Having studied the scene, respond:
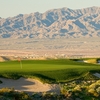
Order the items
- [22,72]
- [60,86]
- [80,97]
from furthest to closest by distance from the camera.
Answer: [22,72] → [60,86] → [80,97]

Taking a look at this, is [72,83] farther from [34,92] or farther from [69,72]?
[34,92]

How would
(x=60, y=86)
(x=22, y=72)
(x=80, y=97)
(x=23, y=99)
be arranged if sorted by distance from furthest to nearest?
(x=22, y=72)
(x=60, y=86)
(x=80, y=97)
(x=23, y=99)

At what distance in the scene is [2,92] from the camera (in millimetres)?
17031

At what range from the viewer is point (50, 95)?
1750 centimetres

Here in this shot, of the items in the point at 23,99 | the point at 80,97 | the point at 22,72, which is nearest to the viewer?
the point at 23,99

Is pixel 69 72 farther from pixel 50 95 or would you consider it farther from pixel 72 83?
pixel 50 95

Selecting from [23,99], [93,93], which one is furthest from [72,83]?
[23,99]

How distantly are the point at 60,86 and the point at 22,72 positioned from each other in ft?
10.9

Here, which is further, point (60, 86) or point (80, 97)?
point (60, 86)

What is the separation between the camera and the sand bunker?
19422 millimetres

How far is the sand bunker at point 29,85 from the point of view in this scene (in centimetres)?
1942

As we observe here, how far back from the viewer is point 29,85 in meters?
20.5

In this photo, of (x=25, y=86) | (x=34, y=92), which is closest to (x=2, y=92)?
(x=34, y=92)

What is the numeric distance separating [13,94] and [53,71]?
6232 mm
